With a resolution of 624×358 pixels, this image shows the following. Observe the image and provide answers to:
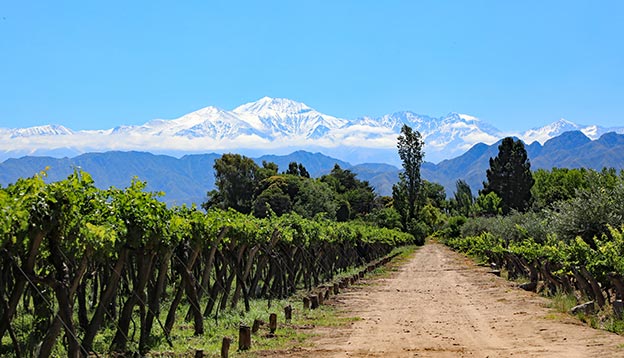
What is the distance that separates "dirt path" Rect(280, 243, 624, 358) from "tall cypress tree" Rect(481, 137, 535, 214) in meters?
77.0

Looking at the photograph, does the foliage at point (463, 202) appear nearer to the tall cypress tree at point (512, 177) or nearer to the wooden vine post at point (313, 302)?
the tall cypress tree at point (512, 177)

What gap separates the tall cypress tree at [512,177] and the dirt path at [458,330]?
7699 centimetres

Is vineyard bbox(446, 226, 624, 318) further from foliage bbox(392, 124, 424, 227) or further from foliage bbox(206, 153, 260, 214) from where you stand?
foliage bbox(392, 124, 424, 227)

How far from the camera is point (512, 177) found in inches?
3939

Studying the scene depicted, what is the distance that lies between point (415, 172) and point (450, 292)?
233 ft

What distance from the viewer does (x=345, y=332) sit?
51.0 feet

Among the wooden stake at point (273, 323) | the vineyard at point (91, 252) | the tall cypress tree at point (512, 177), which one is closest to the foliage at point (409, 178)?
the tall cypress tree at point (512, 177)

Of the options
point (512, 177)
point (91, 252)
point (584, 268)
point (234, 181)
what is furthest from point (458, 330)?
point (512, 177)

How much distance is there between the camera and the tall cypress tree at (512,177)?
99.1 m

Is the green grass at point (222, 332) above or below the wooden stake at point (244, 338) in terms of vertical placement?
below

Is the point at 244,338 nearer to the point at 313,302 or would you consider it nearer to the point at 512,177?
the point at 313,302

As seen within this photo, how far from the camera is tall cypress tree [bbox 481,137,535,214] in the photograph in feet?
325

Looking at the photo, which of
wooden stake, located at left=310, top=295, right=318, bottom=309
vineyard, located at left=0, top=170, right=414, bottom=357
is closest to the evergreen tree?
wooden stake, located at left=310, top=295, right=318, bottom=309

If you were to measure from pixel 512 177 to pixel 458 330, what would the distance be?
88.8 meters
